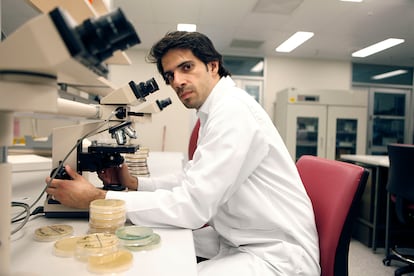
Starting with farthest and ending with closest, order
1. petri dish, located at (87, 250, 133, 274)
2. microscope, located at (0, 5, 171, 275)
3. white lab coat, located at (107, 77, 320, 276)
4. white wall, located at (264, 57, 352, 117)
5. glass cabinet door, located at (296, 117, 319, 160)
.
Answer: white wall, located at (264, 57, 352, 117)
glass cabinet door, located at (296, 117, 319, 160)
white lab coat, located at (107, 77, 320, 276)
petri dish, located at (87, 250, 133, 274)
microscope, located at (0, 5, 171, 275)

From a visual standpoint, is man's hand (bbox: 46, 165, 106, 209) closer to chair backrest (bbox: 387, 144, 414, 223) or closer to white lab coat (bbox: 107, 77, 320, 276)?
white lab coat (bbox: 107, 77, 320, 276)

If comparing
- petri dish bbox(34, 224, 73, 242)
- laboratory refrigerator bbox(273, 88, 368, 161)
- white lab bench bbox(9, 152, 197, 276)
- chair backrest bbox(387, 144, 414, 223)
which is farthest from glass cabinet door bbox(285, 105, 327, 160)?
petri dish bbox(34, 224, 73, 242)

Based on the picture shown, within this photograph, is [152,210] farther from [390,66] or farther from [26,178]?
[390,66]

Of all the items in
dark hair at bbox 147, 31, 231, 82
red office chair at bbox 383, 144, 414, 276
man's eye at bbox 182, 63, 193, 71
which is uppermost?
dark hair at bbox 147, 31, 231, 82

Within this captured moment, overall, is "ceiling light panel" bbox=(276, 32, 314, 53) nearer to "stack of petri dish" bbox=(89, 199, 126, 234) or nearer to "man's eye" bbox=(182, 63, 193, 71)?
"man's eye" bbox=(182, 63, 193, 71)

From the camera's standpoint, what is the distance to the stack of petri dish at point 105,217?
0.80 metres

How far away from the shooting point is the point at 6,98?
1.52 feet

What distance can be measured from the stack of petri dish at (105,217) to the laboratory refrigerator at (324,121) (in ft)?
13.9

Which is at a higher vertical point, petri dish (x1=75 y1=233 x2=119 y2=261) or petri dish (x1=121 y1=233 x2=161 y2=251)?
petri dish (x1=75 y1=233 x2=119 y2=261)

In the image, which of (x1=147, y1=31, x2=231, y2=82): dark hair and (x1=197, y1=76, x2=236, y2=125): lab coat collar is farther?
(x1=147, y1=31, x2=231, y2=82): dark hair

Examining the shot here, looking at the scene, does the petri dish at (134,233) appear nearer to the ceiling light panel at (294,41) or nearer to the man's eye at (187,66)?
the man's eye at (187,66)

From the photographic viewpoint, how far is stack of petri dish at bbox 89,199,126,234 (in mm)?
801

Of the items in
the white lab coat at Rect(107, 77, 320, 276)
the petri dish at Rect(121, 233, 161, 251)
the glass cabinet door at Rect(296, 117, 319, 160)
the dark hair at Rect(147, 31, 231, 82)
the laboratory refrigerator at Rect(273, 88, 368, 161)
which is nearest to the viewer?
the petri dish at Rect(121, 233, 161, 251)

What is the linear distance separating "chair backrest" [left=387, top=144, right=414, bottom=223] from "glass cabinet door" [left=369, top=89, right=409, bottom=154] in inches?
149
